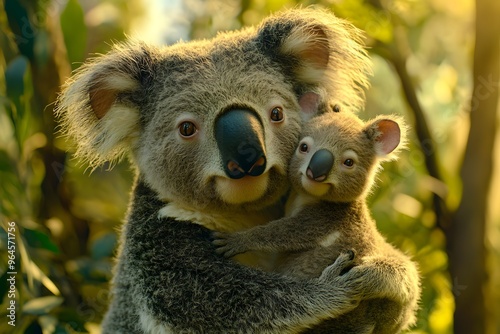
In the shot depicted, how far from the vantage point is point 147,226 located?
2.41 meters

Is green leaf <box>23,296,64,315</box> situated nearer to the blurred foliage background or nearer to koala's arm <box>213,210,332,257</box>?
the blurred foliage background

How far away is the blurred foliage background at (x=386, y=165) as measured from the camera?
382 centimetres

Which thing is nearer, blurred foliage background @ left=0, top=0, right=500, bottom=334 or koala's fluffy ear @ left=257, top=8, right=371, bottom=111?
koala's fluffy ear @ left=257, top=8, right=371, bottom=111

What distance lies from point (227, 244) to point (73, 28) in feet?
6.99

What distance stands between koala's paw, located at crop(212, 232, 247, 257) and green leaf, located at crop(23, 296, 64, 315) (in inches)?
46.7

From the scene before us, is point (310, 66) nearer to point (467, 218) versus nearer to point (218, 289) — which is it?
point (218, 289)

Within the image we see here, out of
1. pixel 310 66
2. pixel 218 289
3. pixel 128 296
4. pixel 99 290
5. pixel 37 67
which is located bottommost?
pixel 99 290

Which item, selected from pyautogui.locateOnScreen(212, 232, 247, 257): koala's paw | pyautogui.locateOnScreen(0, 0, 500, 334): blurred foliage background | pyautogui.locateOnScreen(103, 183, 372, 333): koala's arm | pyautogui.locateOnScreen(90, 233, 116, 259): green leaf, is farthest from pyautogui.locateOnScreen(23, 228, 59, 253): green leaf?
pyautogui.locateOnScreen(212, 232, 247, 257): koala's paw

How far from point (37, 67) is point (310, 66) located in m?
2.29

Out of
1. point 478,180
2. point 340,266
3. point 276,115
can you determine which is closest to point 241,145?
point 276,115

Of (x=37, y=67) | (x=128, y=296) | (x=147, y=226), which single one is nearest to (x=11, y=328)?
(x=128, y=296)

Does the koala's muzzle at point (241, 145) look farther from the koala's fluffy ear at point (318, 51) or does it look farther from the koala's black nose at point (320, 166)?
the koala's fluffy ear at point (318, 51)

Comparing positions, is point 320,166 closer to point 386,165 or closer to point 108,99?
point 108,99

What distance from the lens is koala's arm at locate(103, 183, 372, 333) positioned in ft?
6.98
